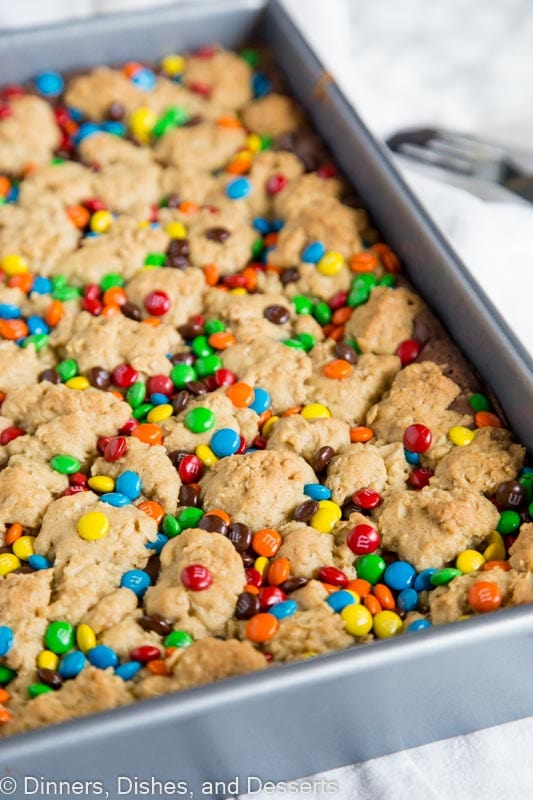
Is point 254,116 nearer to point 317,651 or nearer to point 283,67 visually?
point 283,67

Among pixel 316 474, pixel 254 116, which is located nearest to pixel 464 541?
pixel 316 474

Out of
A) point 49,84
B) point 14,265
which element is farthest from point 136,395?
point 49,84

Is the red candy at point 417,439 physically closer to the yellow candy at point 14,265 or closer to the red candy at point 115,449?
the red candy at point 115,449

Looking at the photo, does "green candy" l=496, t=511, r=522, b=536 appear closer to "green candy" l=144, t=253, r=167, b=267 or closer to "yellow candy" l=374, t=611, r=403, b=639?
"yellow candy" l=374, t=611, r=403, b=639

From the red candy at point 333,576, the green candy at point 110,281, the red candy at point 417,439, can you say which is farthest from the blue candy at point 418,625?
the green candy at point 110,281

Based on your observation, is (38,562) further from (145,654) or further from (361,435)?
(361,435)

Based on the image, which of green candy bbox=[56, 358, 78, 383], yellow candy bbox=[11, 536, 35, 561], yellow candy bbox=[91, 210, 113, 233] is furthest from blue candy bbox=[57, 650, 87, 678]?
yellow candy bbox=[91, 210, 113, 233]
